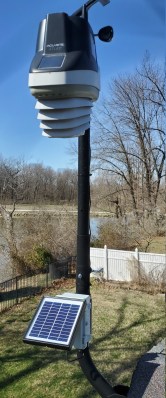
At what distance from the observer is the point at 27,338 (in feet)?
7.69

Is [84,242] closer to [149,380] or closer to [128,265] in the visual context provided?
[149,380]

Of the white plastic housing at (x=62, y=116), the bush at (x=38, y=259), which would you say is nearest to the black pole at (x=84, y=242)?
the white plastic housing at (x=62, y=116)

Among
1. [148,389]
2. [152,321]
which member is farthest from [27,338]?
[152,321]

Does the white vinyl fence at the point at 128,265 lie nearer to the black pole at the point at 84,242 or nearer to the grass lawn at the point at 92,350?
the grass lawn at the point at 92,350

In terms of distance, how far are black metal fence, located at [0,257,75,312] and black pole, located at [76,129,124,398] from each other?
688cm

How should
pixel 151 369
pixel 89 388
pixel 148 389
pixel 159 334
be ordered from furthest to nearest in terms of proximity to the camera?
pixel 159 334
pixel 89 388
pixel 151 369
pixel 148 389

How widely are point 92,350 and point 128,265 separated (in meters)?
5.47

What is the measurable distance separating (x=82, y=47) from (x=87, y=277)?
4.98 ft

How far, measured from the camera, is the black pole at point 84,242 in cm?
276

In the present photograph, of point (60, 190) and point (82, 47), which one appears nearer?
point (82, 47)

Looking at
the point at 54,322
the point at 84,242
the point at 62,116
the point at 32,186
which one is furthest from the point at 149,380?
the point at 32,186

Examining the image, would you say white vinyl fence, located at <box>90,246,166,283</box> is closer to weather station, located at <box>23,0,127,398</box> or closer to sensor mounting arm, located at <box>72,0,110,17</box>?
weather station, located at <box>23,0,127,398</box>

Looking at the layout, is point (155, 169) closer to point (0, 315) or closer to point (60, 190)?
point (60, 190)

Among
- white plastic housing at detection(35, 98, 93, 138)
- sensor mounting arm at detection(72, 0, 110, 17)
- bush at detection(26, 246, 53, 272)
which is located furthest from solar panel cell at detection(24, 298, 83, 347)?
bush at detection(26, 246, 53, 272)
